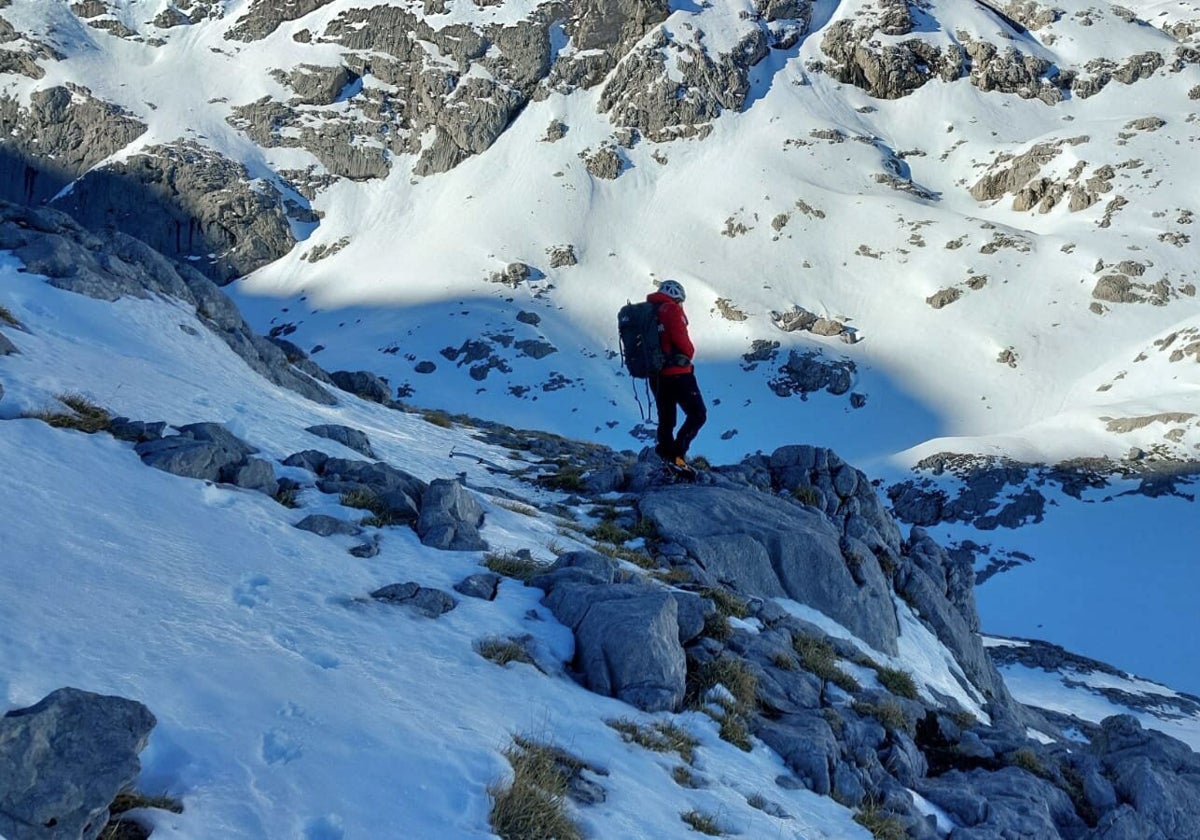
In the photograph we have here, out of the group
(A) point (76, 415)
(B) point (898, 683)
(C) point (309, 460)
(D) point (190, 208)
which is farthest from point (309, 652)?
(D) point (190, 208)

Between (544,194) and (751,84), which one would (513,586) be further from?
(751,84)

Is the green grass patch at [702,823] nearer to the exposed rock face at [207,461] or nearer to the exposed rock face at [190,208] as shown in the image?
the exposed rock face at [207,461]

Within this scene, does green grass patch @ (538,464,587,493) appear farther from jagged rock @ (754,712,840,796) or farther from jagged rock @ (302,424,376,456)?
jagged rock @ (754,712,840,796)

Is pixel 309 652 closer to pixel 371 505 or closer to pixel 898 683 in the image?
pixel 371 505

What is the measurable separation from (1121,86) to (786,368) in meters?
80.9

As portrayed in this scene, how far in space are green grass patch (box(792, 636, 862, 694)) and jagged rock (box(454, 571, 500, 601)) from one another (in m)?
3.91

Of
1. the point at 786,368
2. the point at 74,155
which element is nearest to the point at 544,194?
the point at 786,368

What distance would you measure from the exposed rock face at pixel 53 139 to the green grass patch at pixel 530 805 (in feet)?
471

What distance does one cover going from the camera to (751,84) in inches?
4884

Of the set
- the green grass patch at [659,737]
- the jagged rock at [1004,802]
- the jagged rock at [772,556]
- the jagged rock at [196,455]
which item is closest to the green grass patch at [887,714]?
the jagged rock at [1004,802]

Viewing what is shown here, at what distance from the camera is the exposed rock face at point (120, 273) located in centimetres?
1600

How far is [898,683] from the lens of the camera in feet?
35.1

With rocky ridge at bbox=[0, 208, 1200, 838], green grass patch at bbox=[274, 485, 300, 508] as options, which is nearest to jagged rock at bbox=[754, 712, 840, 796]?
rocky ridge at bbox=[0, 208, 1200, 838]

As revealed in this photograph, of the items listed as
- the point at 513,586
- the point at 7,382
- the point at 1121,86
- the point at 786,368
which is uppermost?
the point at 1121,86
